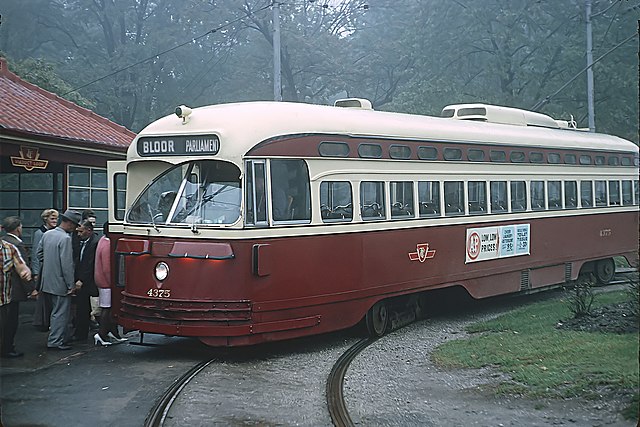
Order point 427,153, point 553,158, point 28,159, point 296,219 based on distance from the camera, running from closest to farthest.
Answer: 1. point 296,219
2. point 427,153
3. point 28,159
4. point 553,158

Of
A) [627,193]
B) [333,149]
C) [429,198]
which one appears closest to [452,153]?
[429,198]

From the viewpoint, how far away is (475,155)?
43.0 feet

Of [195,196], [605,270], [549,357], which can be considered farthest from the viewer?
[605,270]

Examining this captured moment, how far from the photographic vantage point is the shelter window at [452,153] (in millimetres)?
12438

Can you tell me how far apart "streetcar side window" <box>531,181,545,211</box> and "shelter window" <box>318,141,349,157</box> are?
201 inches

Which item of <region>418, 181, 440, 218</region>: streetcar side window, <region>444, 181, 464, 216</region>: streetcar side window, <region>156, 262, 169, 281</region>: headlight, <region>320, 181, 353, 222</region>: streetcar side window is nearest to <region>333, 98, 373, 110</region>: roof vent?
<region>418, 181, 440, 218</region>: streetcar side window

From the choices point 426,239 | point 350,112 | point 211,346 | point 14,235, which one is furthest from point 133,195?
point 426,239

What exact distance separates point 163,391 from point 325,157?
362 cm

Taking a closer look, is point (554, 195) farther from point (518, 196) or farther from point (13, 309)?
point (13, 309)

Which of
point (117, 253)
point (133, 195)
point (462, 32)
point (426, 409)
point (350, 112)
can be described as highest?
point (462, 32)

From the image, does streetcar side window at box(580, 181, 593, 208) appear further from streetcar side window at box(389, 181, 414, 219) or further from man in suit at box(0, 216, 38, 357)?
man in suit at box(0, 216, 38, 357)

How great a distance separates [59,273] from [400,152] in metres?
4.76

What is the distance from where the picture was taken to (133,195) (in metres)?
10.7

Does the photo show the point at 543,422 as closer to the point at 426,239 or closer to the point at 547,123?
the point at 426,239
